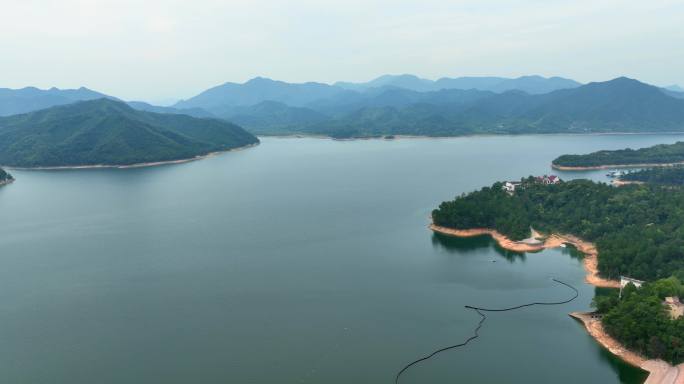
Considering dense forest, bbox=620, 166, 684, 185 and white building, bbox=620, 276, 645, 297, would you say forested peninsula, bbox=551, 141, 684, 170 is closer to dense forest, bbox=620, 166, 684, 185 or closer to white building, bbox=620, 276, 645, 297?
dense forest, bbox=620, 166, 684, 185

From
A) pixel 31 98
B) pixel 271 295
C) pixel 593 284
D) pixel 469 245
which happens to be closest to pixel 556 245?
pixel 469 245

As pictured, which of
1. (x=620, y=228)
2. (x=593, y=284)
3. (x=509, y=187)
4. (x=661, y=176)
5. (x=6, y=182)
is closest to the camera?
(x=593, y=284)

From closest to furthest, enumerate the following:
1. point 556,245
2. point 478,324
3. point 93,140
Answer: point 478,324
point 556,245
point 93,140

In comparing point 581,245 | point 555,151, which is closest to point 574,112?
point 555,151

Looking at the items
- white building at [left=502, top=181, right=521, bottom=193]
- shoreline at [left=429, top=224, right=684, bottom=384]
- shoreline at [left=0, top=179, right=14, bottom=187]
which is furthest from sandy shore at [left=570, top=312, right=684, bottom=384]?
shoreline at [left=0, top=179, right=14, bottom=187]

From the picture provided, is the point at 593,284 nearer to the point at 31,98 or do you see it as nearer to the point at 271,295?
the point at 271,295

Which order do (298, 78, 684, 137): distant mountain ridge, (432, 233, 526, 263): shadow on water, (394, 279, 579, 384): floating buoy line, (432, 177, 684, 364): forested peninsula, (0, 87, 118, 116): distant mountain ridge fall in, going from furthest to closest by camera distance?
(0, 87, 118, 116): distant mountain ridge
(298, 78, 684, 137): distant mountain ridge
(432, 233, 526, 263): shadow on water
(432, 177, 684, 364): forested peninsula
(394, 279, 579, 384): floating buoy line

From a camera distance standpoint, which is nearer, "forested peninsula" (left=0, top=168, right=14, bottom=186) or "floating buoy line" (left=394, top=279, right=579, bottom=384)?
"floating buoy line" (left=394, top=279, right=579, bottom=384)
